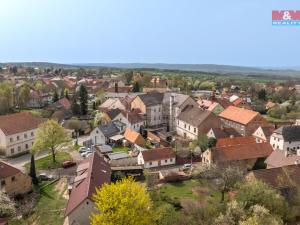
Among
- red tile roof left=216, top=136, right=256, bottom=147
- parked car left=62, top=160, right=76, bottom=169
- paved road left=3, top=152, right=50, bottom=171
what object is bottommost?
paved road left=3, top=152, right=50, bottom=171

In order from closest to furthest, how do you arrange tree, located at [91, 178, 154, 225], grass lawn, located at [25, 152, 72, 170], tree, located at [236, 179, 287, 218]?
tree, located at [91, 178, 154, 225] < tree, located at [236, 179, 287, 218] < grass lawn, located at [25, 152, 72, 170]

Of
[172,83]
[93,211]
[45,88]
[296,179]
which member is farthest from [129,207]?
[172,83]

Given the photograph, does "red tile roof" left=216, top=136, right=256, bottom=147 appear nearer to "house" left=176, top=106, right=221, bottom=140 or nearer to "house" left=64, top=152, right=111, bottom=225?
"house" left=176, top=106, right=221, bottom=140

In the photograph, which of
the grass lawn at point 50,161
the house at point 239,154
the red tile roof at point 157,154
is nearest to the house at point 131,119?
the grass lawn at point 50,161

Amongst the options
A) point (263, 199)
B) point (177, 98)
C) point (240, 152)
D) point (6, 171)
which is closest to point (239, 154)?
point (240, 152)

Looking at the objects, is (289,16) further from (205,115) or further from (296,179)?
(296,179)

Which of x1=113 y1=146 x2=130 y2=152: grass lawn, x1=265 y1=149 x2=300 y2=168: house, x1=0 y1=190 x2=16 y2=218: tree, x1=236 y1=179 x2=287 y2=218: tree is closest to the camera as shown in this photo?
x1=236 y1=179 x2=287 y2=218: tree

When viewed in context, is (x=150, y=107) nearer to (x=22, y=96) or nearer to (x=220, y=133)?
(x=220, y=133)

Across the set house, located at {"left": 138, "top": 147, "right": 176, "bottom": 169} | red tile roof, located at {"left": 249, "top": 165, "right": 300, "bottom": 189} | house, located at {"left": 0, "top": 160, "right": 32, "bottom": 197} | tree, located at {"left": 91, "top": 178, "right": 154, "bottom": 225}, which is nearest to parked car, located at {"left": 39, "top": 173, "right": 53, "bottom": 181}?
house, located at {"left": 0, "top": 160, "right": 32, "bottom": 197}
